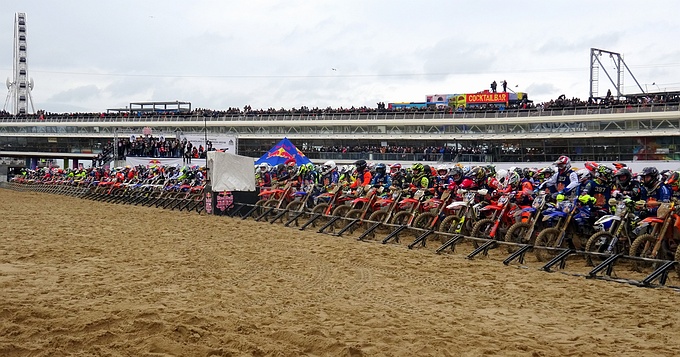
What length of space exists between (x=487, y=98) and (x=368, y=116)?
38.9 ft

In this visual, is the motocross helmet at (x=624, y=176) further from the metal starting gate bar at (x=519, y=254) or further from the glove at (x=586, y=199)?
the metal starting gate bar at (x=519, y=254)

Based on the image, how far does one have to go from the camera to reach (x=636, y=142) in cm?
3209

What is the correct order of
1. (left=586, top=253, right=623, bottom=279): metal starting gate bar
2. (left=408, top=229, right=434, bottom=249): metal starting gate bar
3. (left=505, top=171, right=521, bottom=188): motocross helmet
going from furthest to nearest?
(left=505, top=171, right=521, bottom=188): motocross helmet < (left=408, top=229, right=434, bottom=249): metal starting gate bar < (left=586, top=253, right=623, bottom=279): metal starting gate bar

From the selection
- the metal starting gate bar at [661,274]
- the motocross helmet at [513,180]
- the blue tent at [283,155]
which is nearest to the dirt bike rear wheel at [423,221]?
the motocross helmet at [513,180]

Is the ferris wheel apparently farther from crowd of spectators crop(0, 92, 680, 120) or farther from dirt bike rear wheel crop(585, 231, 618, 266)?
dirt bike rear wheel crop(585, 231, 618, 266)

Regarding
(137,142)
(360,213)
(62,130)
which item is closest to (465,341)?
(360,213)

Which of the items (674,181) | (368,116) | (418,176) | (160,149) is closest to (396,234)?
(418,176)

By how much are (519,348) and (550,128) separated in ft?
106

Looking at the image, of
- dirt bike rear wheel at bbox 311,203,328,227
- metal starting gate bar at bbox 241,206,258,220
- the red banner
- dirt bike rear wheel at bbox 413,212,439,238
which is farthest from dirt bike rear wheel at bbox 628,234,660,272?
the red banner

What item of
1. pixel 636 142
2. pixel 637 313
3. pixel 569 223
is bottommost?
pixel 637 313

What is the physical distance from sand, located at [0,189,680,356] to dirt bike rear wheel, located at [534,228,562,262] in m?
0.84

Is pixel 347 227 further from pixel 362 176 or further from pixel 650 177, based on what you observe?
pixel 650 177

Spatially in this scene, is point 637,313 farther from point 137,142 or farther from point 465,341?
point 137,142

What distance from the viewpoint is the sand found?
18.0ft
